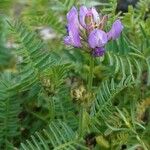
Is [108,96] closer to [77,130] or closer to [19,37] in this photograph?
[77,130]

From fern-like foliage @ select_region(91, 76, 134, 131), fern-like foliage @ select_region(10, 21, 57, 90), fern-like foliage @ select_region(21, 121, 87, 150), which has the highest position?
fern-like foliage @ select_region(10, 21, 57, 90)

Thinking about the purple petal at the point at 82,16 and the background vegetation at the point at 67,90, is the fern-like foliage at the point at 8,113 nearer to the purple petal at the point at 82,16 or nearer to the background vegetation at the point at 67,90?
the background vegetation at the point at 67,90

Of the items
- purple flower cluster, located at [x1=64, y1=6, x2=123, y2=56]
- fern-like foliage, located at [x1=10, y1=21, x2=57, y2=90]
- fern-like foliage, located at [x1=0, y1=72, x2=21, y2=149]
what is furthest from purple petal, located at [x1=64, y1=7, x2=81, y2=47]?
fern-like foliage, located at [x1=0, y1=72, x2=21, y2=149]

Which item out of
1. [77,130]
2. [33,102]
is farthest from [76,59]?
[77,130]

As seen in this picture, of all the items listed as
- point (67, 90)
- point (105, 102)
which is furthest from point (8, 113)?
point (105, 102)

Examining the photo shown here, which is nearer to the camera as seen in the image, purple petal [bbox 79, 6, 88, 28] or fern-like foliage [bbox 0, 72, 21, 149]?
purple petal [bbox 79, 6, 88, 28]

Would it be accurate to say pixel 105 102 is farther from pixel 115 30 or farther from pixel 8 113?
pixel 8 113

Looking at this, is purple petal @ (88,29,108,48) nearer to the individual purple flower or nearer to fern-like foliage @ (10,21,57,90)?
the individual purple flower

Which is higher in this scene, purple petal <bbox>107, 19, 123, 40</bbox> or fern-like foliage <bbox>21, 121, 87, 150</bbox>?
purple petal <bbox>107, 19, 123, 40</bbox>

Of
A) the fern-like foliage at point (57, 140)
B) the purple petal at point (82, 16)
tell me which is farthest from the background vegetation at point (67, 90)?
the purple petal at point (82, 16)
